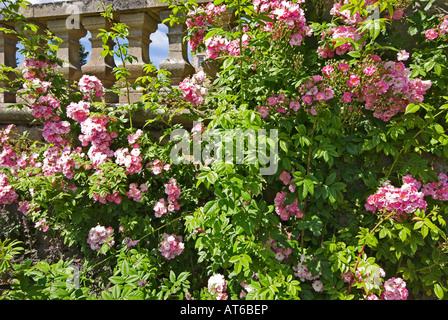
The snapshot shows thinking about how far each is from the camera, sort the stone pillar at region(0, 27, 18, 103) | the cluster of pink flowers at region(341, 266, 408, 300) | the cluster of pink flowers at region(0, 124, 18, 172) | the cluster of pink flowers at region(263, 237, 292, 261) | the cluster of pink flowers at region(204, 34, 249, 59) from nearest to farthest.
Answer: the cluster of pink flowers at region(341, 266, 408, 300) < the cluster of pink flowers at region(263, 237, 292, 261) < the cluster of pink flowers at region(204, 34, 249, 59) < the cluster of pink flowers at region(0, 124, 18, 172) < the stone pillar at region(0, 27, 18, 103)

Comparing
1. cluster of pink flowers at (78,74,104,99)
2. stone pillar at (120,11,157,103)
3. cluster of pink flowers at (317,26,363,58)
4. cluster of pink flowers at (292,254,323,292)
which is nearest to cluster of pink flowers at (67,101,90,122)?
cluster of pink flowers at (78,74,104,99)

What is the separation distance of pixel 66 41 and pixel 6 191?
148 centimetres

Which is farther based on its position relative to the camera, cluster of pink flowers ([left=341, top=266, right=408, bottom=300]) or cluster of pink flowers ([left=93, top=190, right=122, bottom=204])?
cluster of pink flowers ([left=93, top=190, right=122, bottom=204])

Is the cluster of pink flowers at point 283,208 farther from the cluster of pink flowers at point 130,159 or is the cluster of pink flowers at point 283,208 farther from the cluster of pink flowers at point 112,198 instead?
the cluster of pink flowers at point 112,198

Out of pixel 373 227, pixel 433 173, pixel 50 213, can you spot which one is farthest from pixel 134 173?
pixel 433 173

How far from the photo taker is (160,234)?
2350 mm

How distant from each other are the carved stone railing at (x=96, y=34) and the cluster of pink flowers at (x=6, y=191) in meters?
0.70

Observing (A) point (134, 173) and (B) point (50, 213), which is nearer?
(A) point (134, 173)

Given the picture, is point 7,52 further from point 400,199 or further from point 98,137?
point 400,199

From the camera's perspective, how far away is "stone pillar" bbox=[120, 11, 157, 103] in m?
2.62

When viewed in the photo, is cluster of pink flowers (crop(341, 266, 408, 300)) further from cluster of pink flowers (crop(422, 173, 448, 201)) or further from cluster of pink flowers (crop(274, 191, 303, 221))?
cluster of pink flowers (crop(422, 173, 448, 201))

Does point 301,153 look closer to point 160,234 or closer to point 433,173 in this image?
point 433,173

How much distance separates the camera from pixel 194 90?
2.24m
